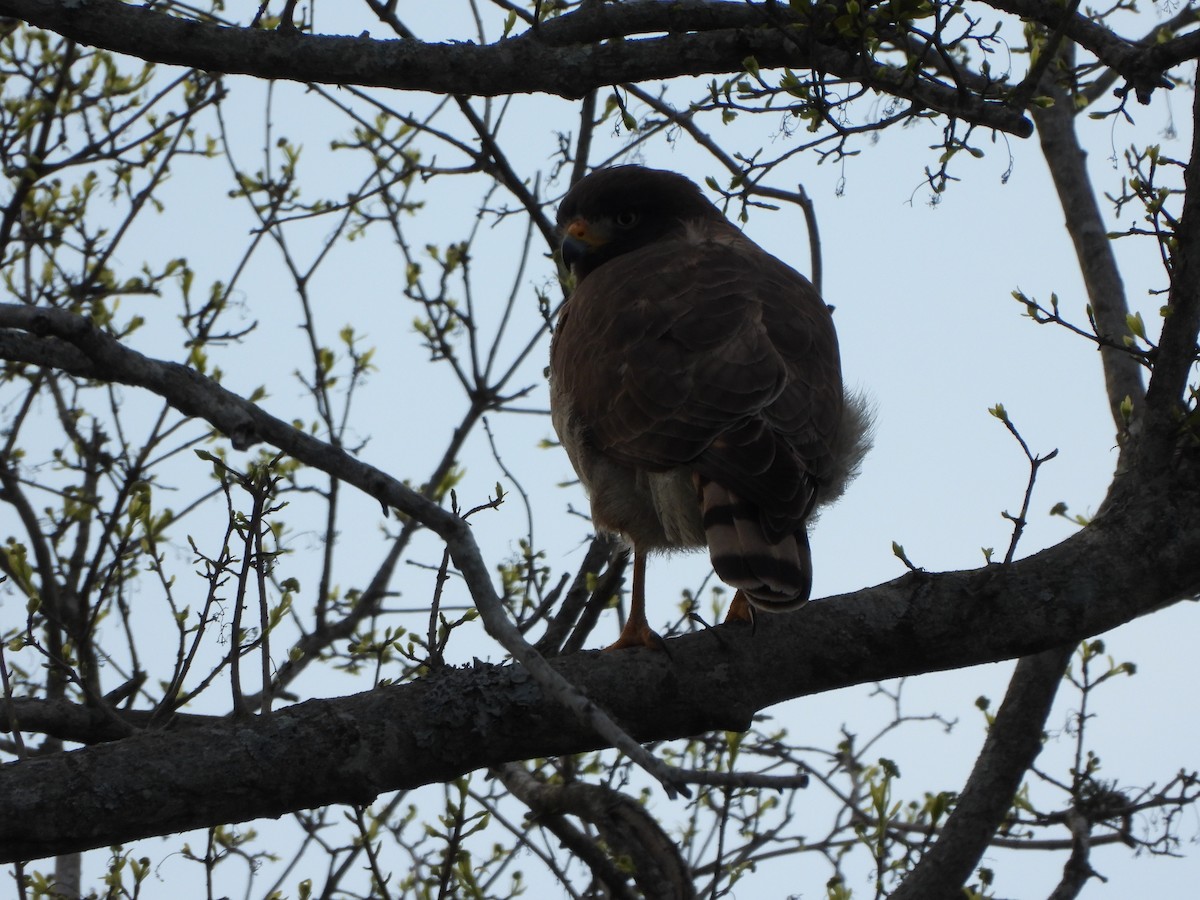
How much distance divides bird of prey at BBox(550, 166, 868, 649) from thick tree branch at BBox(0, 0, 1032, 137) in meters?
0.75

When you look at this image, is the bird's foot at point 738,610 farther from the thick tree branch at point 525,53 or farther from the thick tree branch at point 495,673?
the thick tree branch at point 525,53

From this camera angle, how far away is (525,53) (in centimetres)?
337

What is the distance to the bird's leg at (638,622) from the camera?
3.38m

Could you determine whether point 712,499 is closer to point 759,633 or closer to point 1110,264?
point 759,633

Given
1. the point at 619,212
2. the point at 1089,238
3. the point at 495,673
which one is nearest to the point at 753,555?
the point at 495,673

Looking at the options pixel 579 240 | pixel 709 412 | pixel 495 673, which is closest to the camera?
pixel 495 673

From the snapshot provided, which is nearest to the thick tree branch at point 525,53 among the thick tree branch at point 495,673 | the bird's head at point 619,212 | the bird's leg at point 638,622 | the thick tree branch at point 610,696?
the thick tree branch at point 495,673

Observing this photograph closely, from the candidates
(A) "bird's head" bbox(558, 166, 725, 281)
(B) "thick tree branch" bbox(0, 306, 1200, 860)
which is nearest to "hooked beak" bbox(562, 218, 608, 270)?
(A) "bird's head" bbox(558, 166, 725, 281)

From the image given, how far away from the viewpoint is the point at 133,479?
16.0ft

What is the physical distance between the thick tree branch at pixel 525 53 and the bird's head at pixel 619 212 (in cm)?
163

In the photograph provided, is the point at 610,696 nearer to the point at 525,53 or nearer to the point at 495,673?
the point at 495,673

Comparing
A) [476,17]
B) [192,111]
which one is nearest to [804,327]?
[476,17]

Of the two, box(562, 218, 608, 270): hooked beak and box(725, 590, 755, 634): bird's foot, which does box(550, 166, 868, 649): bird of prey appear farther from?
box(562, 218, 608, 270): hooked beak

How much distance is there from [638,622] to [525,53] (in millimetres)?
1446
